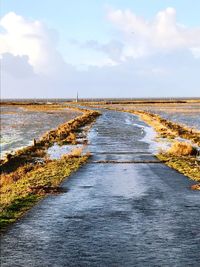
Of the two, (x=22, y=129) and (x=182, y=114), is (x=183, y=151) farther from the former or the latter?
(x=182, y=114)

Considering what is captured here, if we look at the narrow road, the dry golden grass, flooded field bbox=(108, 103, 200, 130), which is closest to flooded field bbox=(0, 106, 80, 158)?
the dry golden grass

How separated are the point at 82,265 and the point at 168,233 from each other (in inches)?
120

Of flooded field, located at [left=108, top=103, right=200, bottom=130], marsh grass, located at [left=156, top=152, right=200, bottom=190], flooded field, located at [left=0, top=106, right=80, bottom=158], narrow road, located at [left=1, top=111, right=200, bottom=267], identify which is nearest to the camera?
narrow road, located at [left=1, top=111, right=200, bottom=267]

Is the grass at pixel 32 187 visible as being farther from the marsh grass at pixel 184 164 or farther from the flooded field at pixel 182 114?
the flooded field at pixel 182 114

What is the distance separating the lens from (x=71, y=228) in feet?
38.7

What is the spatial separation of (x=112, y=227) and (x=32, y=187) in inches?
260

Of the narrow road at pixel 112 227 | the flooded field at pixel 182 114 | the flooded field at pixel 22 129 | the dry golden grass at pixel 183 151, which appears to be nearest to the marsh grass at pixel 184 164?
the dry golden grass at pixel 183 151

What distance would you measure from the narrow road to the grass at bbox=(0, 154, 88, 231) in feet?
1.42

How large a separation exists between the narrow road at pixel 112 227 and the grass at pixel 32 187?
1.42 feet

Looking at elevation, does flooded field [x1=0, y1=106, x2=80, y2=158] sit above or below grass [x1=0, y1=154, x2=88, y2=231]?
below

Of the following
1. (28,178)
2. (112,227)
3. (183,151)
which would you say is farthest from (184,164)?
(112,227)

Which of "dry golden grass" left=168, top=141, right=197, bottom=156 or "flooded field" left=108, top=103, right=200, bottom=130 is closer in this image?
"dry golden grass" left=168, top=141, right=197, bottom=156

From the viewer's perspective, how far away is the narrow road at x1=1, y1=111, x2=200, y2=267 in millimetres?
9375

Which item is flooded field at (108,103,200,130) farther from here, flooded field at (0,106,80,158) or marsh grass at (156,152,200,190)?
marsh grass at (156,152,200,190)
